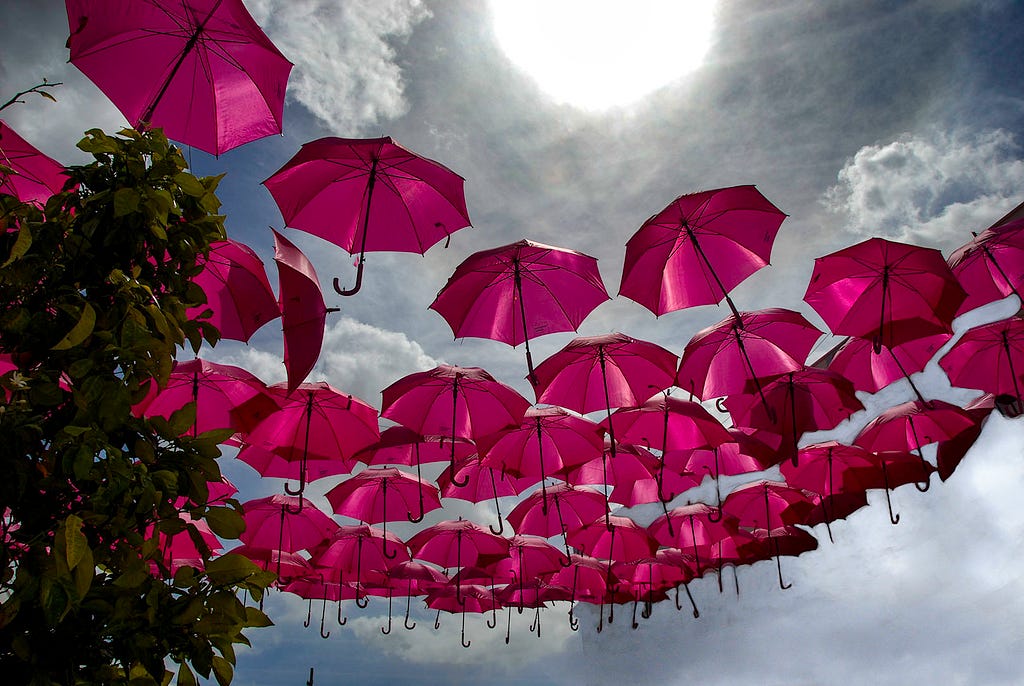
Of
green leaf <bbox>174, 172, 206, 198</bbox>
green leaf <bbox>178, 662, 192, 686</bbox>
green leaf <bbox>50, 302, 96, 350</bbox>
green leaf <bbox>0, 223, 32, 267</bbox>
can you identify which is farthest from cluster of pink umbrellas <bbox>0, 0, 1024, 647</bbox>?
green leaf <bbox>178, 662, 192, 686</bbox>

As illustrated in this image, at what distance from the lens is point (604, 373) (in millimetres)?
5324

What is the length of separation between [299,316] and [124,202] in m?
1.53

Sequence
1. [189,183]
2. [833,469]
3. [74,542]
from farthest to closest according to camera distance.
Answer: [833,469]
[189,183]
[74,542]

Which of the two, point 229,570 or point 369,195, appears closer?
point 229,570

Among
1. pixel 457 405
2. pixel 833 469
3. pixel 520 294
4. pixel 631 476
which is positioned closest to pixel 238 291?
pixel 520 294

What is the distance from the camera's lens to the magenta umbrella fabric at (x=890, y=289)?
4.60 m

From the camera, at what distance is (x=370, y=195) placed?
4.19 metres

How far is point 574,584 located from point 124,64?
7778 millimetres

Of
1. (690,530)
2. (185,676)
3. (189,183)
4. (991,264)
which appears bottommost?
(185,676)

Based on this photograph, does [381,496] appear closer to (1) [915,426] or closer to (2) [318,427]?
(2) [318,427]

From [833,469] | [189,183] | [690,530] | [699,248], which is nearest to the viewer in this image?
[189,183]

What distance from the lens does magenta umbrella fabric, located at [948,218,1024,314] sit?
4758mm

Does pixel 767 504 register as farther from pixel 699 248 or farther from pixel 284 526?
pixel 284 526

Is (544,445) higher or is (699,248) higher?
(699,248)
